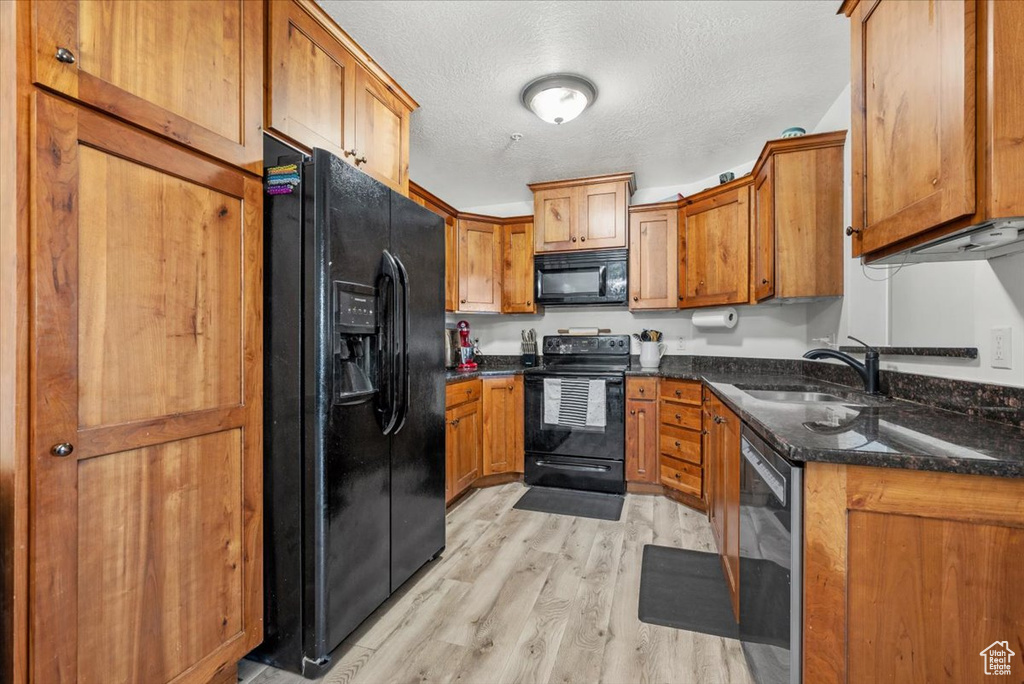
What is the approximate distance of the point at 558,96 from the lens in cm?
229

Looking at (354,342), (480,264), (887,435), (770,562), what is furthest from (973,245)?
(480,264)

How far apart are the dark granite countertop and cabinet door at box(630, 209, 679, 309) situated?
1809mm

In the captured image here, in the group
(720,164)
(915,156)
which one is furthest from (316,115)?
(720,164)

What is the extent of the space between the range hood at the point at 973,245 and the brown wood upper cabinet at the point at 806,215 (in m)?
1.07

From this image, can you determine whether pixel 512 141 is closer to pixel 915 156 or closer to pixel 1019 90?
pixel 915 156

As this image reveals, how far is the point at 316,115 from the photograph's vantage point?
1705mm

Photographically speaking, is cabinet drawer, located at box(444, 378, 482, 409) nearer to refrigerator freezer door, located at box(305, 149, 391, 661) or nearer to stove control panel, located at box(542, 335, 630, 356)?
stove control panel, located at box(542, 335, 630, 356)

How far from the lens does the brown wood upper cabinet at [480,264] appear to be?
3.68 metres

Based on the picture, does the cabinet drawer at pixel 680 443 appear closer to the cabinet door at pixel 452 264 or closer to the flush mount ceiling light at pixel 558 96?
the cabinet door at pixel 452 264

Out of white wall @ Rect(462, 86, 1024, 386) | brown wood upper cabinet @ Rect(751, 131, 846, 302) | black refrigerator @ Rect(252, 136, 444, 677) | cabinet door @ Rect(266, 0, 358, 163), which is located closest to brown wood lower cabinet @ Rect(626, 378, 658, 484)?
white wall @ Rect(462, 86, 1024, 386)

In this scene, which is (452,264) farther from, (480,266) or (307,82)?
(307,82)

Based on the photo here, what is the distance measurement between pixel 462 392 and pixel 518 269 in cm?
133

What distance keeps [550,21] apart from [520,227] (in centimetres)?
201

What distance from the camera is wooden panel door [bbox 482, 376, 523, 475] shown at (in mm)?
3381
